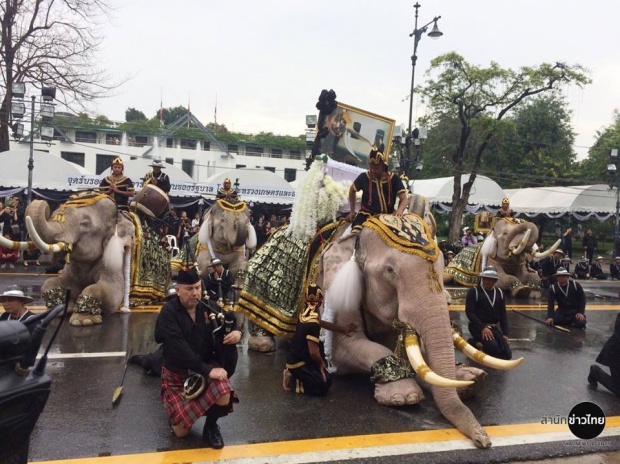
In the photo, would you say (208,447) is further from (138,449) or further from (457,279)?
(457,279)

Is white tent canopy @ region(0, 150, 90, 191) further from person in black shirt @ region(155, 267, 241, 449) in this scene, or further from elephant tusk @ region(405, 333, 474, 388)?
elephant tusk @ region(405, 333, 474, 388)

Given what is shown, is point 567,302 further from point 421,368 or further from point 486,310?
point 421,368

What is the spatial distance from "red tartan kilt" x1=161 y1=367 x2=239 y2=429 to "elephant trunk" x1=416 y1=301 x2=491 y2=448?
61.1 inches

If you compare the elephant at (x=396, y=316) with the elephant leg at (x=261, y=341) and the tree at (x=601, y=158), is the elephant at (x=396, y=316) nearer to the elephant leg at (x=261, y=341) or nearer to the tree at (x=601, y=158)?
the elephant leg at (x=261, y=341)

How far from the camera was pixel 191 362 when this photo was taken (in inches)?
141

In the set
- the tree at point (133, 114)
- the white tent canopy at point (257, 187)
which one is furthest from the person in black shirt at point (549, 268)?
the tree at point (133, 114)

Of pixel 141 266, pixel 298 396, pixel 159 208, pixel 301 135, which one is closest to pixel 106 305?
pixel 141 266

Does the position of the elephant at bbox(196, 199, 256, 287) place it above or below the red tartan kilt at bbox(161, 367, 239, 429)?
above

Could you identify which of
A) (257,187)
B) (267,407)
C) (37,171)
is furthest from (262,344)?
(37,171)

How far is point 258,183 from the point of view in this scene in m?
23.5

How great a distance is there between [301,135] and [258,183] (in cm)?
3230

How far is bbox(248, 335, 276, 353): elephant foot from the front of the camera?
246 inches

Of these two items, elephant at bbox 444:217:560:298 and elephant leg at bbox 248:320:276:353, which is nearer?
elephant leg at bbox 248:320:276:353

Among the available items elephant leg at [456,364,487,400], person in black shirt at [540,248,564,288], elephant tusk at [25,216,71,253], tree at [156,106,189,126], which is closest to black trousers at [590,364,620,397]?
elephant leg at [456,364,487,400]
